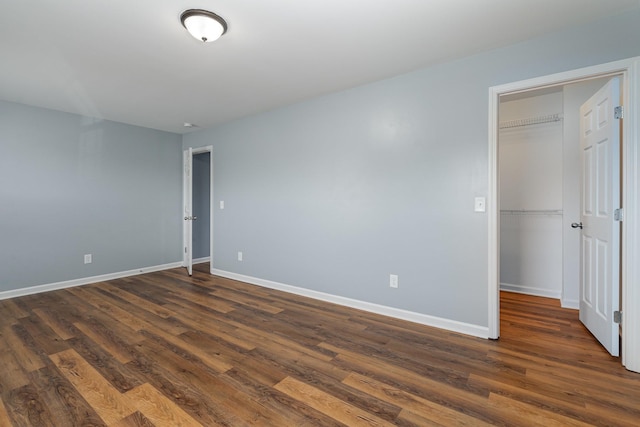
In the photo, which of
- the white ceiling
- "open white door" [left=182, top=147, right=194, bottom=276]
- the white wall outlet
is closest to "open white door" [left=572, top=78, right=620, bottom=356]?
the white ceiling

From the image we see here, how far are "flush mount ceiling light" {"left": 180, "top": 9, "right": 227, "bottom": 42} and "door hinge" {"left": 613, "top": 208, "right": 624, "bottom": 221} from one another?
2.99 metres

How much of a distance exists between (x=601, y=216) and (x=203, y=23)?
10.5 feet

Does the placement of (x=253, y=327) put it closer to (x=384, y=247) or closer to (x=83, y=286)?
(x=384, y=247)

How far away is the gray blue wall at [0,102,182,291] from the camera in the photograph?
3670 mm

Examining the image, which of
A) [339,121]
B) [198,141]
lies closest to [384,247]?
[339,121]

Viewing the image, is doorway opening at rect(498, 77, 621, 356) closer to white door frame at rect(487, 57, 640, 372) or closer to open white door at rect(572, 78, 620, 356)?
open white door at rect(572, 78, 620, 356)

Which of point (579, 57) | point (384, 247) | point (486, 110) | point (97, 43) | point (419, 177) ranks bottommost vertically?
point (384, 247)

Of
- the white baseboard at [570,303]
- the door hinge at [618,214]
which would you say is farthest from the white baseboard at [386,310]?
the white baseboard at [570,303]

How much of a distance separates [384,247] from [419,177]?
2.52 feet

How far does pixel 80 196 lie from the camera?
4195mm

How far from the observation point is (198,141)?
5.07 meters

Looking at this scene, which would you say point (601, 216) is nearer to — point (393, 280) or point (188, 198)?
point (393, 280)

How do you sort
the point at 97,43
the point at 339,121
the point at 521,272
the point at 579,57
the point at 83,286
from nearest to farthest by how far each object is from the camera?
the point at 579,57 → the point at 97,43 → the point at 339,121 → the point at 521,272 → the point at 83,286

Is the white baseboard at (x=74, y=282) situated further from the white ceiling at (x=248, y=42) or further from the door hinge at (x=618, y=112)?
the door hinge at (x=618, y=112)
